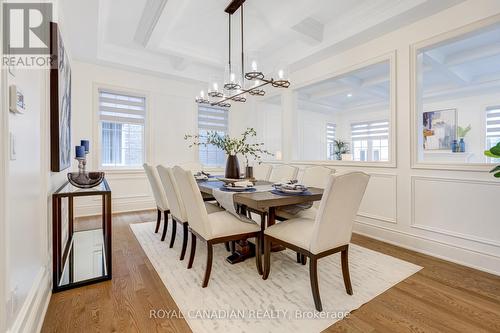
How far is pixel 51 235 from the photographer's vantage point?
2037 millimetres

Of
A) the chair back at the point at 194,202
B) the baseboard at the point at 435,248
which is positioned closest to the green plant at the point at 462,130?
the baseboard at the point at 435,248

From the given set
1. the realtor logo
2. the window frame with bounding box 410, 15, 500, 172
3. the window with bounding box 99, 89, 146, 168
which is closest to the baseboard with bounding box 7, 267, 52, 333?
the realtor logo

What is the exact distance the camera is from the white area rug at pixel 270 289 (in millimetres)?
1583

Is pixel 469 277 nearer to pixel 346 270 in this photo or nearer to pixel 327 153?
pixel 346 270

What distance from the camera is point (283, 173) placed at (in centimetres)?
336

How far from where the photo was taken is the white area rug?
158cm

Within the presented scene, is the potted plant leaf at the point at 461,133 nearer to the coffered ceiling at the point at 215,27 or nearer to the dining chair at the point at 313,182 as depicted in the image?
the coffered ceiling at the point at 215,27

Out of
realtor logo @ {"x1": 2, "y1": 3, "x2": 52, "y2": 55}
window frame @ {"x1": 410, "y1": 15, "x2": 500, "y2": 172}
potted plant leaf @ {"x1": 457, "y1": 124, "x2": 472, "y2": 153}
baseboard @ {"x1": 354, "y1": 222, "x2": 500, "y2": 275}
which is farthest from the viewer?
potted plant leaf @ {"x1": 457, "y1": 124, "x2": 472, "y2": 153}

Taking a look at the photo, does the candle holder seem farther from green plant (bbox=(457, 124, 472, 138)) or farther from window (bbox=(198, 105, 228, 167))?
green plant (bbox=(457, 124, 472, 138))

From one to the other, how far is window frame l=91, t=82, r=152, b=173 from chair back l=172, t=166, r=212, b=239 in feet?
9.65

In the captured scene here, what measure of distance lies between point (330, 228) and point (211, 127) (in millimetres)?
4438

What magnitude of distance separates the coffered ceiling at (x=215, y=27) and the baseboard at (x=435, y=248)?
250cm

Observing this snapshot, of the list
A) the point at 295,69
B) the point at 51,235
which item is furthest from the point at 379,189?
the point at 51,235

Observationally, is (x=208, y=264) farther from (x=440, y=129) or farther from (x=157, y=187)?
(x=440, y=129)
